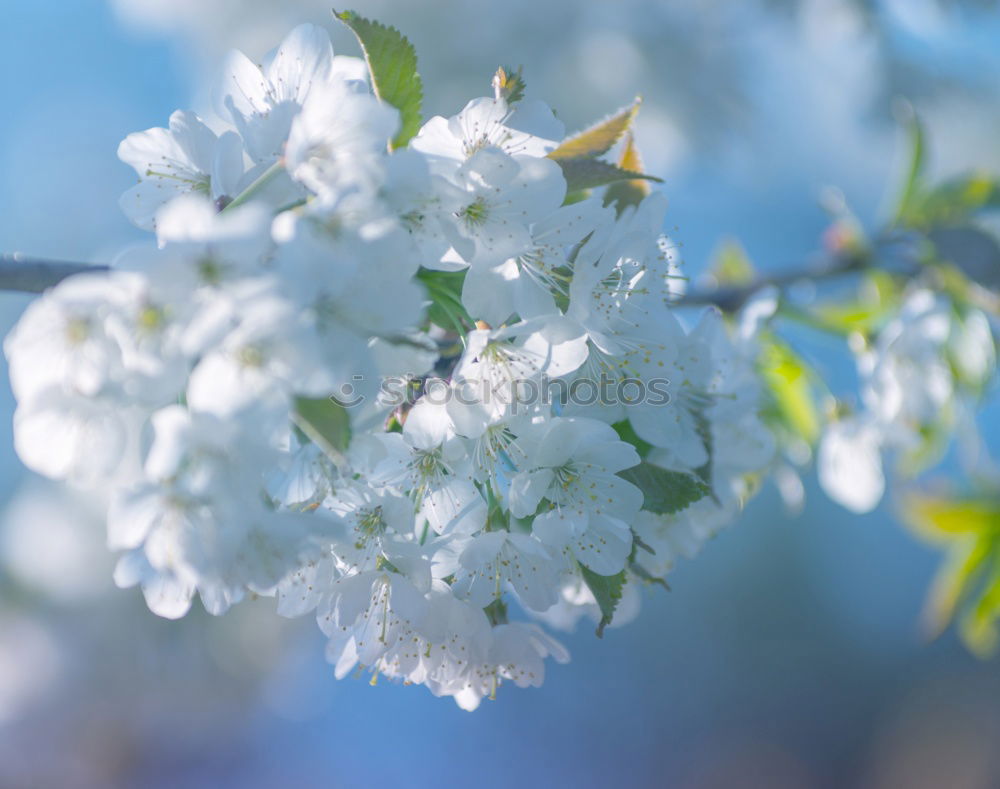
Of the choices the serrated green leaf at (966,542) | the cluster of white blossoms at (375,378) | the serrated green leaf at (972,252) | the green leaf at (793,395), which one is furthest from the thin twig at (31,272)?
the serrated green leaf at (966,542)

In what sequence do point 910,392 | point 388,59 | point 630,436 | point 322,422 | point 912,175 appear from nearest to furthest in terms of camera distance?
point 322,422
point 388,59
point 630,436
point 910,392
point 912,175

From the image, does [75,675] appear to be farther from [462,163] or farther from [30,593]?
[462,163]

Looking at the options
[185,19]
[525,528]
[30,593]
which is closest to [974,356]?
[525,528]

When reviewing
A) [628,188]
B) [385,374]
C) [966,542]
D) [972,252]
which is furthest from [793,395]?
[385,374]

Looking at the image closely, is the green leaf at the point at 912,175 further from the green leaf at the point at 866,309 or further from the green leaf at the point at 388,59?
the green leaf at the point at 388,59

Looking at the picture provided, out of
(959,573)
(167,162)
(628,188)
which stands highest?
(628,188)

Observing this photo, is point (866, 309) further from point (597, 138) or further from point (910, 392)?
point (597, 138)

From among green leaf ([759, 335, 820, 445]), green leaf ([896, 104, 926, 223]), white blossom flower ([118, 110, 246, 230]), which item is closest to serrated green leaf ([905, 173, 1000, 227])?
green leaf ([896, 104, 926, 223])
